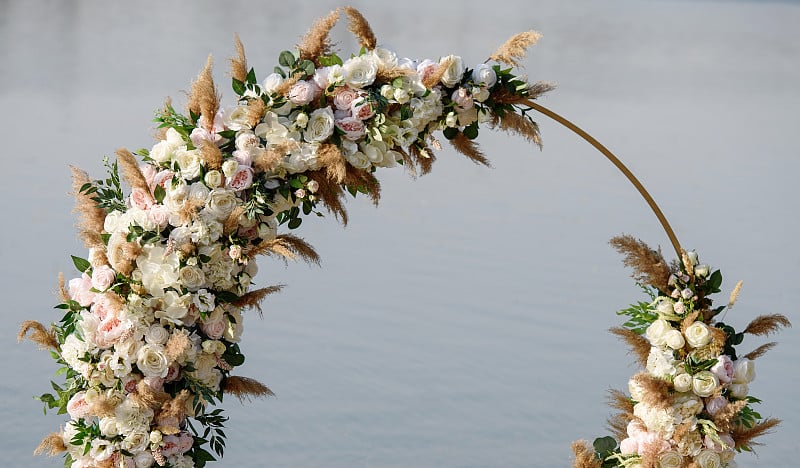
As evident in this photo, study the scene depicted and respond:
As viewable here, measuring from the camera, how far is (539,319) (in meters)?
6.01

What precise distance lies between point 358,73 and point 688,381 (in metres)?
1.30

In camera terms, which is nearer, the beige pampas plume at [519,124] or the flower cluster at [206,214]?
the flower cluster at [206,214]

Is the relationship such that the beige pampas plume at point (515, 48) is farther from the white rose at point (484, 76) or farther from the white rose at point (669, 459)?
the white rose at point (669, 459)

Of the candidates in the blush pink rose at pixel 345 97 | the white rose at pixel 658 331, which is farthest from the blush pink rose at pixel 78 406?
the white rose at pixel 658 331

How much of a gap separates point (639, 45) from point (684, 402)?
1335 cm

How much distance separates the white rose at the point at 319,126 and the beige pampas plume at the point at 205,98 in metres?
0.26

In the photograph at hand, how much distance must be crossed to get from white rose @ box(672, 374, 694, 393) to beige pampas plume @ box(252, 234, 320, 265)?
43.0 inches

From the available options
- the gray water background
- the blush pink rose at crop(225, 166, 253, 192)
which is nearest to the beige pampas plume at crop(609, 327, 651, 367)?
the blush pink rose at crop(225, 166, 253, 192)

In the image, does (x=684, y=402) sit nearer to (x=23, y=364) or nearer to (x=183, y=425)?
(x=183, y=425)

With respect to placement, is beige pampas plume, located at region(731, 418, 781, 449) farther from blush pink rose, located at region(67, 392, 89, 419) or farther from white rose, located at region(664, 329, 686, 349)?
blush pink rose, located at region(67, 392, 89, 419)

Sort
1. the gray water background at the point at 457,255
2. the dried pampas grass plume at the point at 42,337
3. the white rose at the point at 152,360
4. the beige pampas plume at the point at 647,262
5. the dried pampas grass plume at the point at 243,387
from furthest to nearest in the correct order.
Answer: the gray water background at the point at 457,255 → the beige pampas plume at the point at 647,262 → the dried pampas grass plume at the point at 243,387 → the dried pampas grass plume at the point at 42,337 → the white rose at the point at 152,360

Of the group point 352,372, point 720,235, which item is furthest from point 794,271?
point 352,372

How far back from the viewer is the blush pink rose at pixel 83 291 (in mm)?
2785

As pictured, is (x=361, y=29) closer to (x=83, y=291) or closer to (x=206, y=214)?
(x=206, y=214)
